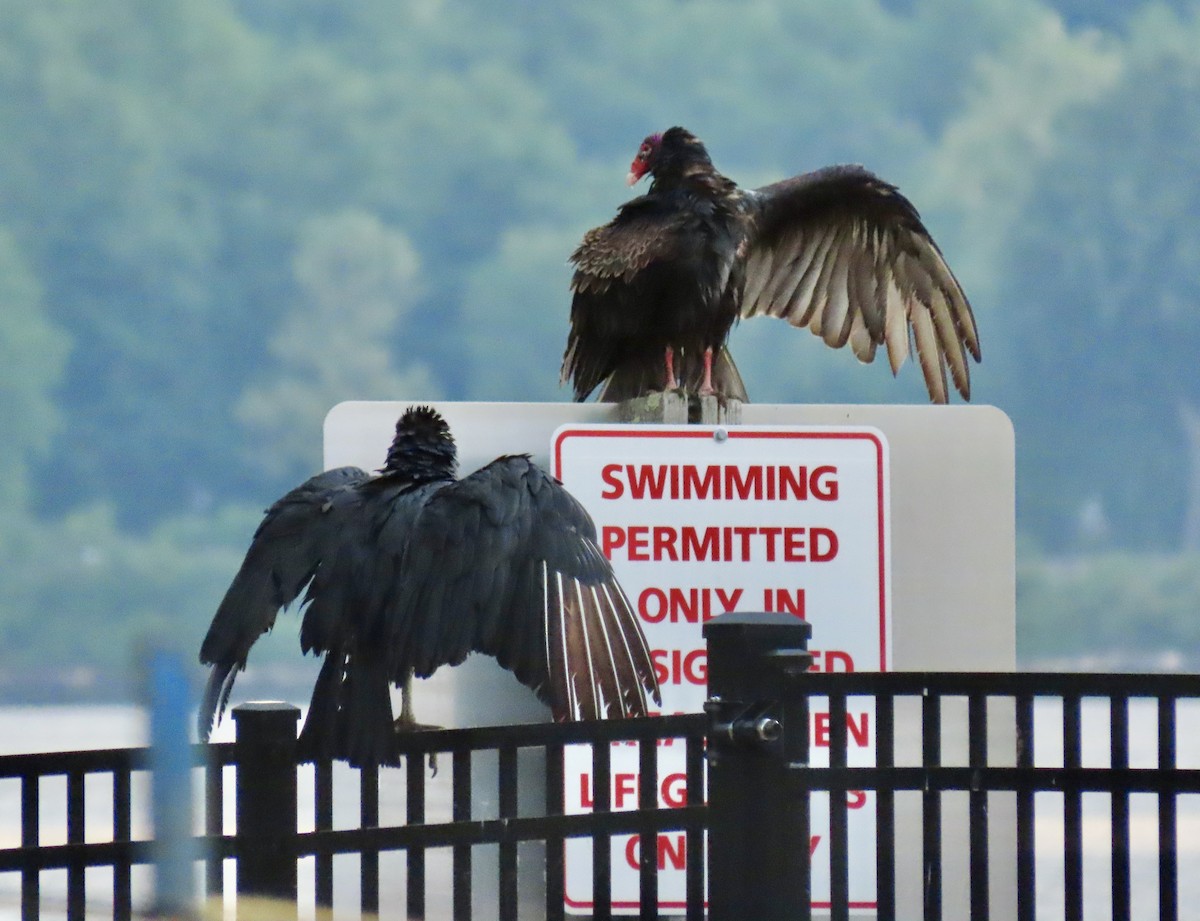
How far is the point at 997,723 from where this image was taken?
7.91 ft

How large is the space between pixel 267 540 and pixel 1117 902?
1.11 meters

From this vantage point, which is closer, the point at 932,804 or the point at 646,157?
the point at 932,804

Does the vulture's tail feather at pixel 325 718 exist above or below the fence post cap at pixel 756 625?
below

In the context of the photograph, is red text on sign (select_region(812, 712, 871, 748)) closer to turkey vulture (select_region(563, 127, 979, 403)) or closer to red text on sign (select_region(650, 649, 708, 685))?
red text on sign (select_region(650, 649, 708, 685))

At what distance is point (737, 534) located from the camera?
2.19 m

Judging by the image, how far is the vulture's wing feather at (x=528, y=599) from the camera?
1984 millimetres

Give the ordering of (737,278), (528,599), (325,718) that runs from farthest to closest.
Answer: (737,278) < (528,599) < (325,718)

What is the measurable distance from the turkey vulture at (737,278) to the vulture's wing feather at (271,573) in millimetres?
976

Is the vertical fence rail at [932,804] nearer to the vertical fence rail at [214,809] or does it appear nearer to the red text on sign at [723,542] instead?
the red text on sign at [723,542]

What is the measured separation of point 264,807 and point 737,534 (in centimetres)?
73

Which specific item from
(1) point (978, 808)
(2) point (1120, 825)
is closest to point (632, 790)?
(1) point (978, 808)

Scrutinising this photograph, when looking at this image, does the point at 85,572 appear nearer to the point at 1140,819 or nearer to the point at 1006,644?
the point at 1140,819

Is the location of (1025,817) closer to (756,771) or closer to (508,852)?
(756,771)

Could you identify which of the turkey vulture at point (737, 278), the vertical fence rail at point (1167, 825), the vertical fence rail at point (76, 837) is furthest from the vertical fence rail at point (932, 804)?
the turkey vulture at point (737, 278)
